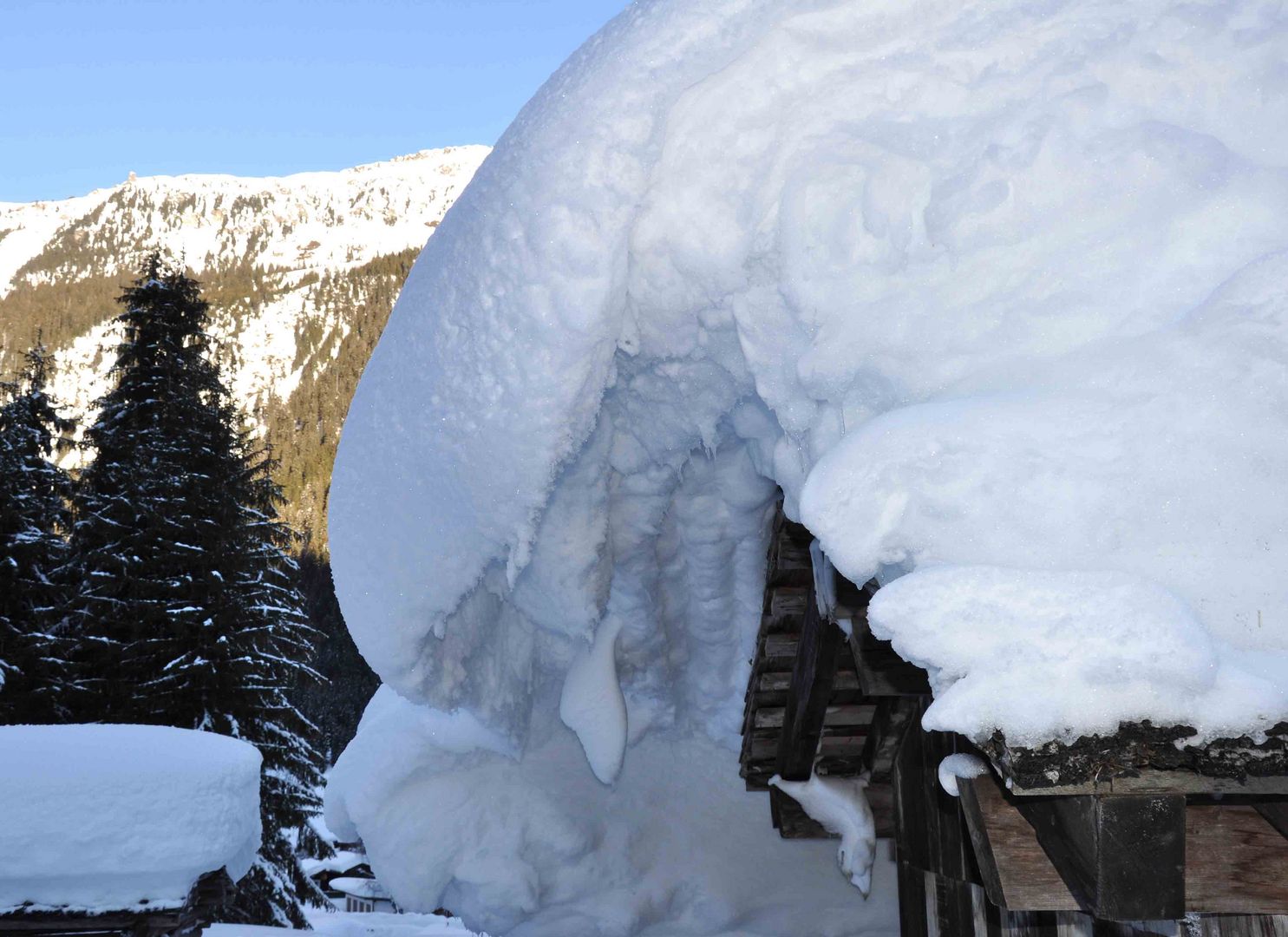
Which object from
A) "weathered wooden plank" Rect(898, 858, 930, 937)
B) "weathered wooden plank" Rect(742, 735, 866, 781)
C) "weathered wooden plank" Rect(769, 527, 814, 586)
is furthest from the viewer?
Answer: "weathered wooden plank" Rect(742, 735, 866, 781)

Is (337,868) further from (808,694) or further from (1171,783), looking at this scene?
(1171,783)

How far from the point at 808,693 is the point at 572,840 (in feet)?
5.07

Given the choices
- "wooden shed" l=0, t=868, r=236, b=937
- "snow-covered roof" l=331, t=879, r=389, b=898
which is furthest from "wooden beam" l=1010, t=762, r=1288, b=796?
"snow-covered roof" l=331, t=879, r=389, b=898

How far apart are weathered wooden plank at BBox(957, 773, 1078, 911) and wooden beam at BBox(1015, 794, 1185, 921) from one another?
18cm

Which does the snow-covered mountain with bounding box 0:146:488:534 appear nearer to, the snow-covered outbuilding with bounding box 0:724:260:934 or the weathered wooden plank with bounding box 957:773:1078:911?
the snow-covered outbuilding with bounding box 0:724:260:934

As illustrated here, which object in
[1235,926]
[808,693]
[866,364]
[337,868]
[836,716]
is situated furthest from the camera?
[337,868]

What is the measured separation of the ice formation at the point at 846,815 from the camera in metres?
4.51

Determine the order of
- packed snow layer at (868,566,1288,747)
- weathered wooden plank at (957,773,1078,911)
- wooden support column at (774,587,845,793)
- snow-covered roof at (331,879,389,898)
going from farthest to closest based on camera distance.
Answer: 1. snow-covered roof at (331,879,389,898)
2. wooden support column at (774,587,845,793)
3. weathered wooden plank at (957,773,1078,911)
4. packed snow layer at (868,566,1288,747)

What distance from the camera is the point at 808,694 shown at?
3.81 m

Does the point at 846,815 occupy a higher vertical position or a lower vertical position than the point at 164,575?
lower

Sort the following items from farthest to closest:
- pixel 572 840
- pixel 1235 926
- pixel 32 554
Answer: pixel 32 554 < pixel 572 840 < pixel 1235 926

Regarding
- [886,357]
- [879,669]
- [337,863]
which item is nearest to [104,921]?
[879,669]

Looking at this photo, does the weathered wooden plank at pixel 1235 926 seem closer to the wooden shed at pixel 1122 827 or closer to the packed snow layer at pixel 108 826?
the wooden shed at pixel 1122 827

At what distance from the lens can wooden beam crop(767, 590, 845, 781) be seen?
3590 millimetres
